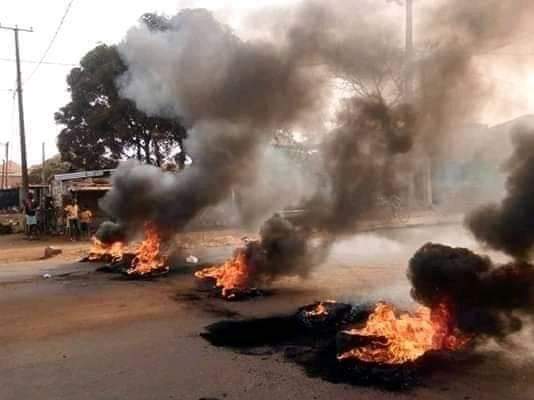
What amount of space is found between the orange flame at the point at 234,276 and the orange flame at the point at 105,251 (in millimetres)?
5333

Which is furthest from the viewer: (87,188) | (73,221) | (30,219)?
(30,219)

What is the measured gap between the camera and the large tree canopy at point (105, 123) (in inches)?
981

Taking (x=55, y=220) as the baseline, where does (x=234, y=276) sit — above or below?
below

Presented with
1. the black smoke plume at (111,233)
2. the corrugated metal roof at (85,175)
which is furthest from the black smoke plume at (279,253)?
the corrugated metal roof at (85,175)

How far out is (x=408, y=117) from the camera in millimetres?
9977

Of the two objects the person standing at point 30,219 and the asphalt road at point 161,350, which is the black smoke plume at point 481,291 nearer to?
the asphalt road at point 161,350

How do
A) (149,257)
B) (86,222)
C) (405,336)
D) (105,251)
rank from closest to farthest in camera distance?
1. (405,336)
2. (149,257)
3. (105,251)
4. (86,222)

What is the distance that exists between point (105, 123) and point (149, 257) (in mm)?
13538

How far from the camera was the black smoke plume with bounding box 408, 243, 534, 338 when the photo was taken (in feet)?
20.2

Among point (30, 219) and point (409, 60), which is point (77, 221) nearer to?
point (30, 219)

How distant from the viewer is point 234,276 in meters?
10.6

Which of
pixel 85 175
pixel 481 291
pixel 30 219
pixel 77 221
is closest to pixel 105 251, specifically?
pixel 77 221

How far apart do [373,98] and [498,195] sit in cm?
336

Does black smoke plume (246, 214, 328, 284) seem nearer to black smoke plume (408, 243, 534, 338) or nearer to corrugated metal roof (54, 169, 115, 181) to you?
black smoke plume (408, 243, 534, 338)
